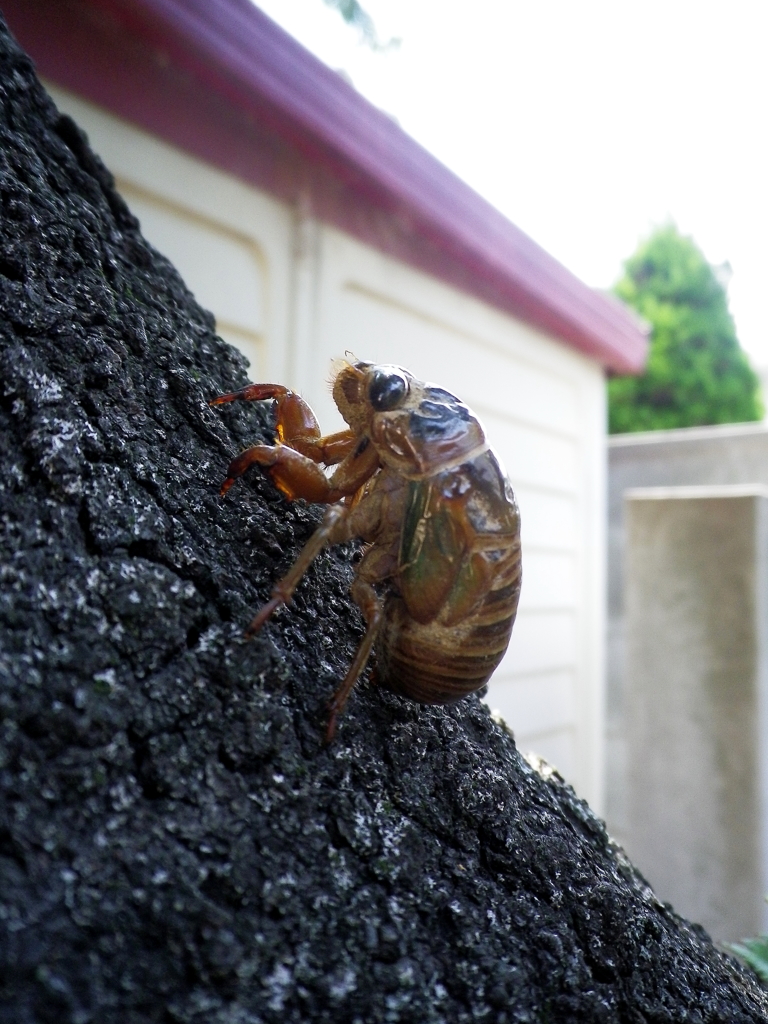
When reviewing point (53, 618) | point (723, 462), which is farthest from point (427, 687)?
point (723, 462)

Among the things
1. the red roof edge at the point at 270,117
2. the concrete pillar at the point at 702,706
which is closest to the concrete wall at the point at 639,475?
the concrete pillar at the point at 702,706

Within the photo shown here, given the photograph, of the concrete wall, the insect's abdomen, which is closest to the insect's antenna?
the insect's abdomen

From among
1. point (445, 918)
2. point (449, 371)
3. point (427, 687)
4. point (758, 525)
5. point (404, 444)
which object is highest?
point (449, 371)

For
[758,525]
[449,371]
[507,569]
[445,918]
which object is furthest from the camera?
[449,371]

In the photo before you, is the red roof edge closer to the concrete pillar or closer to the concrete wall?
the concrete pillar

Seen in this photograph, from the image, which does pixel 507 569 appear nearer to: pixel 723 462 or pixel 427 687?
pixel 427 687

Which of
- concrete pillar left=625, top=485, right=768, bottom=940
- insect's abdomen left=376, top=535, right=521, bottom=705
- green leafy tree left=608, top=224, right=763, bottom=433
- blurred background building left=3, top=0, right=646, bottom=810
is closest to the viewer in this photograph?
insect's abdomen left=376, top=535, right=521, bottom=705
